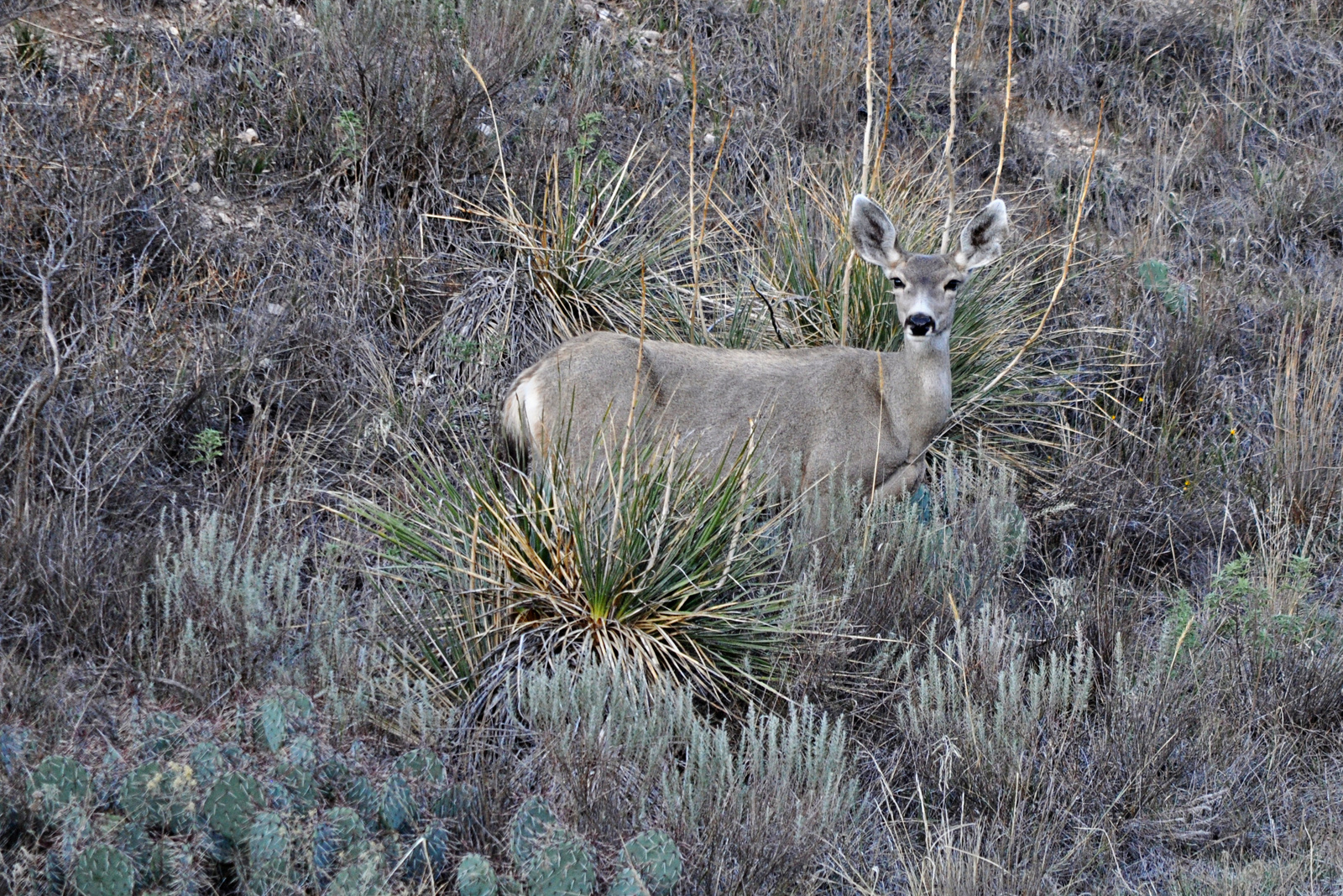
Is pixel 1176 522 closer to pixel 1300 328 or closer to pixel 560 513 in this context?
pixel 1300 328

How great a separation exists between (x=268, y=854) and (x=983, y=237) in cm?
410

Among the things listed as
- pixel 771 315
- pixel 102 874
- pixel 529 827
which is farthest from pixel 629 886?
pixel 771 315

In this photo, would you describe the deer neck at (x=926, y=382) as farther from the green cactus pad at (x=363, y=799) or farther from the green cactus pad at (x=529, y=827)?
the green cactus pad at (x=363, y=799)

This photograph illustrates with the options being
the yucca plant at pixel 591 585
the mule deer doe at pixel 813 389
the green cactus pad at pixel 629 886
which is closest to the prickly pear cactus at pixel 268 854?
the green cactus pad at pixel 629 886

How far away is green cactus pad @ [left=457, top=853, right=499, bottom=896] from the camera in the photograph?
3.14 metres

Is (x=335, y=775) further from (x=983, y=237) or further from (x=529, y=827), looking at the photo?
(x=983, y=237)

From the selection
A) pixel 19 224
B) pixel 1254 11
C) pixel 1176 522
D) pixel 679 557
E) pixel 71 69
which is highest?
pixel 1254 11

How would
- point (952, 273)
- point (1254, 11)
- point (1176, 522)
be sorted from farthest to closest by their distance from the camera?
point (1254, 11), point (1176, 522), point (952, 273)

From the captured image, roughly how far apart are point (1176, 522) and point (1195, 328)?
5.18ft

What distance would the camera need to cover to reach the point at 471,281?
7023mm

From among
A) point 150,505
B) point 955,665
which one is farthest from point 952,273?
point 150,505

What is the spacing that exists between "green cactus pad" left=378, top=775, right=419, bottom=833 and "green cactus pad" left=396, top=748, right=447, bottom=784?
85mm

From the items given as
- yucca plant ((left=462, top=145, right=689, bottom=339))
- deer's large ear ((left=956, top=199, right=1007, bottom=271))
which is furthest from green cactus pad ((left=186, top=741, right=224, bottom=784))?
deer's large ear ((left=956, top=199, right=1007, bottom=271))

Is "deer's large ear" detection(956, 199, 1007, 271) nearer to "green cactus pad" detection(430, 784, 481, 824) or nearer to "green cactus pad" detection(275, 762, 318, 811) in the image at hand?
"green cactus pad" detection(430, 784, 481, 824)
